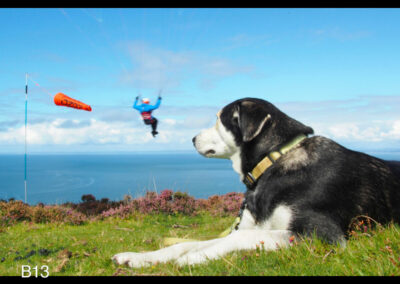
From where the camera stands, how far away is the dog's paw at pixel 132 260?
13.5ft

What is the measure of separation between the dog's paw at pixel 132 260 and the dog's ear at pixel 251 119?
222 centimetres

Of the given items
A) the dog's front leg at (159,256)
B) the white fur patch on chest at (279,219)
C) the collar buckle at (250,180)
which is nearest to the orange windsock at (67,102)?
the dog's front leg at (159,256)

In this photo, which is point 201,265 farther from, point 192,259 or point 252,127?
point 252,127

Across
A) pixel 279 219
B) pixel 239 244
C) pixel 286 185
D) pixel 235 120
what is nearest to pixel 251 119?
pixel 235 120

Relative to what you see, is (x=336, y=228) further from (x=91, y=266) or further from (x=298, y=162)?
(x=91, y=266)

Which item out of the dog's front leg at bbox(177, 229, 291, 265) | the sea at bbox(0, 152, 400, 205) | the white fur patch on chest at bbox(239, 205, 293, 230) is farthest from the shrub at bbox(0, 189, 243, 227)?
the dog's front leg at bbox(177, 229, 291, 265)

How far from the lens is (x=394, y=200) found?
15.5 ft

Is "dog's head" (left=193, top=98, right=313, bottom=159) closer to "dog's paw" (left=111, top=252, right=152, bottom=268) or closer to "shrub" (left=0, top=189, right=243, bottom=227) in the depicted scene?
"dog's paw" (left=111, top=252, right=152, bottom=268)

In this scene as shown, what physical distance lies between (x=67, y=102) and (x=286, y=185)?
5702 mm

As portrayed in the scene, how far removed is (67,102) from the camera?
7.76 m

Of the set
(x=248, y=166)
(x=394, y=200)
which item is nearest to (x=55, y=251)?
(x=248, y=166)

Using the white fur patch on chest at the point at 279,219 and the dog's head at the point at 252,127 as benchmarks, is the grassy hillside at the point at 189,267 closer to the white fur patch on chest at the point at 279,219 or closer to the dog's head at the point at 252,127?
the white fur patch on chest at the point at 279,219

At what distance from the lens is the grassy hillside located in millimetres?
3307

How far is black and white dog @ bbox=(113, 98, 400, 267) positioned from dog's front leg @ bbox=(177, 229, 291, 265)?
0.04 feet
